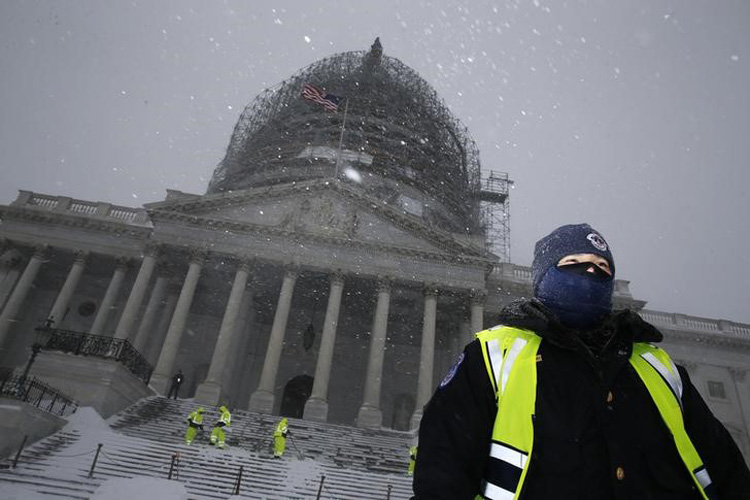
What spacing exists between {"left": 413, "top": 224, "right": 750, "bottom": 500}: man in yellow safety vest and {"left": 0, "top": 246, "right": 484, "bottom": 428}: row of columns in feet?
73.9

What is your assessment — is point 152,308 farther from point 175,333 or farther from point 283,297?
point 283,297

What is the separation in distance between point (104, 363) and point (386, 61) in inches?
1448

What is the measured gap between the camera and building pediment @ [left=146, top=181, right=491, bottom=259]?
93.4ft

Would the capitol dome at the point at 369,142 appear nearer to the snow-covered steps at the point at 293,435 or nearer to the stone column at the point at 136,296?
the stone column at the point at 136,296

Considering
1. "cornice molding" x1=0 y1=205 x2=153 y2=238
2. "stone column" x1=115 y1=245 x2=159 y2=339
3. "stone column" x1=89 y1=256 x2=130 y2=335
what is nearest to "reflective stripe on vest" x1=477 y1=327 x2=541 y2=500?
"stone column" x1=115 y1=245 x2=159 y2=339

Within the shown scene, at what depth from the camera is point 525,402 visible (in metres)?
2.28

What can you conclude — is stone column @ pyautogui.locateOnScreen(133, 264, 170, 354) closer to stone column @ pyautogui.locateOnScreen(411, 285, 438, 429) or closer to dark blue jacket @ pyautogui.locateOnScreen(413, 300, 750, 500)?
stone column @ pyautogui.locateOnScreen(411, 285, 438, 429)

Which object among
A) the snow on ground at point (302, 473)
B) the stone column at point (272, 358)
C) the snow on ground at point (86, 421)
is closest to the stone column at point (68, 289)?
the snow on ground at point (86, 421)

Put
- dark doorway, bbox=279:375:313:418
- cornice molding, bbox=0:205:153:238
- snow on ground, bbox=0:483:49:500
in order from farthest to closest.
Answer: dark doorway, bbox=279:375:313:418
cornice molding, bbox=0:205:153:238
snow on ground, bbox=0:483:49:500

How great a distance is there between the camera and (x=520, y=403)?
2283mm

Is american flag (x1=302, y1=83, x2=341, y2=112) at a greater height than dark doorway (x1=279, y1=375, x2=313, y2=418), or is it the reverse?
american flag (x1=302, y1=83, x2=341, y2=112)

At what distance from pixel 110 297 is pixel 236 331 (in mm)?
7341

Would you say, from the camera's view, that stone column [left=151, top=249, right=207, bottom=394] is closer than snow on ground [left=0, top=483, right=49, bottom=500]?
No

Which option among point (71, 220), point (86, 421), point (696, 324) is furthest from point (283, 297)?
point (696, 324)
